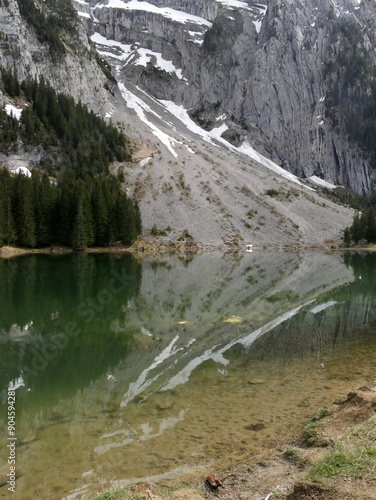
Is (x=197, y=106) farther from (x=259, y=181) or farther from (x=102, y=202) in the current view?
(x=102, y=202)

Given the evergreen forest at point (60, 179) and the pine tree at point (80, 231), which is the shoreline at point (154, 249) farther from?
the evergreen forest at point (60, 179)

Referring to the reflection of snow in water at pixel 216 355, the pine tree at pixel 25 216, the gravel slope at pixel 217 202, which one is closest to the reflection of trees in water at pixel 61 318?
the reflection of snow in water at pixel 216 355

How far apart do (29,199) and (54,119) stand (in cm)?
4185

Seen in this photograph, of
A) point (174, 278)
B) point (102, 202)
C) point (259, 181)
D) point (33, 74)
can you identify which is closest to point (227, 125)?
point (259, 181)

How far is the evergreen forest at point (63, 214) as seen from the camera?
217 ft

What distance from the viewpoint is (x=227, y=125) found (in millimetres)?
182500

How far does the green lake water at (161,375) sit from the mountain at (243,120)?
178 ft

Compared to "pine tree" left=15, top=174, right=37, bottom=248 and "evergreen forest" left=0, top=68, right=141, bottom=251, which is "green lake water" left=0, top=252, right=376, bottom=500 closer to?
"pine tree" left=15, top=174, right=37, bottom=248

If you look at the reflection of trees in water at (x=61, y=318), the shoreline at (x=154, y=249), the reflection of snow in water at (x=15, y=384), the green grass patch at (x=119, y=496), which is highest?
the green grass patch at (x=119, y=496)

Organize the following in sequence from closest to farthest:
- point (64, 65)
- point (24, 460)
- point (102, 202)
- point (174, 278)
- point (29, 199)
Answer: point (24, 460), point (174, 278), point (29, 199), point (102, 202), point (64, 65)

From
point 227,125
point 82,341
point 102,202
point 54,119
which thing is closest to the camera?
point 82,341

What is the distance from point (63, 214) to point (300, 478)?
6847cm

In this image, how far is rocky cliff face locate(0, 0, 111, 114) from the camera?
11012 centimetres

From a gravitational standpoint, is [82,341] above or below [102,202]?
above
